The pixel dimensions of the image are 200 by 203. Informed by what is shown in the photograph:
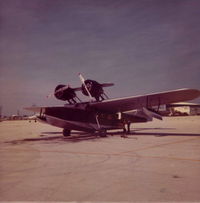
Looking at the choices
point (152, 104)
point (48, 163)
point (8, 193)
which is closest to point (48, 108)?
point (152, 104)

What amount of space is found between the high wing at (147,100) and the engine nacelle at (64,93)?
11.4 ft

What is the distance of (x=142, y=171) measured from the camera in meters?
6.87

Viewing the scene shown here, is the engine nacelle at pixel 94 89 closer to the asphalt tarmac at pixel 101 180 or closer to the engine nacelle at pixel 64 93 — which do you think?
the engine nacelle at pixel 64 93

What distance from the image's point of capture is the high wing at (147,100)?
1721 cm

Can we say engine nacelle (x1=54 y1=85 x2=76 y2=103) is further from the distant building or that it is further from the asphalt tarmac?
the distant building

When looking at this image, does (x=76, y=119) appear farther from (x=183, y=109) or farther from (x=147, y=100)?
(x=183, y=109)

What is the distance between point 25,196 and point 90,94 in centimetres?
1827

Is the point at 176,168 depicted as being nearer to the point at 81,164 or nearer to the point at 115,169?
the point at 115,169

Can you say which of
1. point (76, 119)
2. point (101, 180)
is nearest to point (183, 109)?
point (76, 119)

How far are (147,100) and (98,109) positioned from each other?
17.5 ft

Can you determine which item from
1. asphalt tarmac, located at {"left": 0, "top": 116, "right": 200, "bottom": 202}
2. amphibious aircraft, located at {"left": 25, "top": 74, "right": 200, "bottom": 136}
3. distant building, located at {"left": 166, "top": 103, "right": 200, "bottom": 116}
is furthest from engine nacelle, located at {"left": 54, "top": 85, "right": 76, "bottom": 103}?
distant building, located at {"left": 166, "top": 103, "right": 200, "bottom": 116}

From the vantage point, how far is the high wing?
17.2m

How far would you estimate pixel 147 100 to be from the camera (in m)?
20.2

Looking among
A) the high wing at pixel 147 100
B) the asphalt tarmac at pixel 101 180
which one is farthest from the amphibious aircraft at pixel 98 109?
the asphalt tarmac at pixel 101 180
